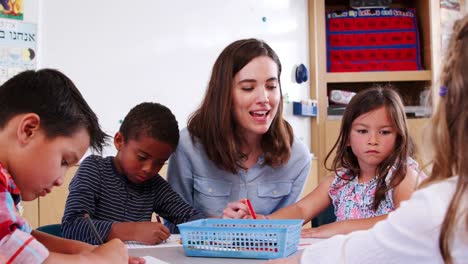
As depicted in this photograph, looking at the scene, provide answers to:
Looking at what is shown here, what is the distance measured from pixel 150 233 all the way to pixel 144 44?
1368 millimetres

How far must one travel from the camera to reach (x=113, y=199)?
1489 mm

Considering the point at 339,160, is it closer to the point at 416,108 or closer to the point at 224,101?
the point at 224,101

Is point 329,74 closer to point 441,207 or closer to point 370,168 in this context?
point 370,168

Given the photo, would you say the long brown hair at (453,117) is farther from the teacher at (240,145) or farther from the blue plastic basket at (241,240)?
the teacher at (240,145)

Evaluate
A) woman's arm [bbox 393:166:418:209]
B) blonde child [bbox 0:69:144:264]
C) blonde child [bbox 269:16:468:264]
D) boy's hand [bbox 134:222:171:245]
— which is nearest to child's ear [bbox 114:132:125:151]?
boy's hand [bbox 134:222:171:245]

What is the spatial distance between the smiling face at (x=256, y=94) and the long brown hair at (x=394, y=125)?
0.24m

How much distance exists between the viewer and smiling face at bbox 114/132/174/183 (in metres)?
1.47

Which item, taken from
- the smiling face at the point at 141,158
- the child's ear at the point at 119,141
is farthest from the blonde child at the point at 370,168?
the child's ear at the point at 119,141

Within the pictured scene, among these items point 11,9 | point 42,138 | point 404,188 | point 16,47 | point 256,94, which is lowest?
point 404,188

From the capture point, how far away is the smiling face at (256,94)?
1634 millimetres

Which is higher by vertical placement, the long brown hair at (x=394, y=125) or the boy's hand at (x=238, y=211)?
the long brown hair at (x=394, y=125)

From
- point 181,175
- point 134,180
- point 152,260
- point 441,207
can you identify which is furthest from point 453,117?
point 181,175

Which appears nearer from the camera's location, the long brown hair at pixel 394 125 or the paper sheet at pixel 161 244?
the paper sheet at pixel 161 244

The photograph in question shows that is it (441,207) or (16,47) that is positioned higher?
(16,47)
